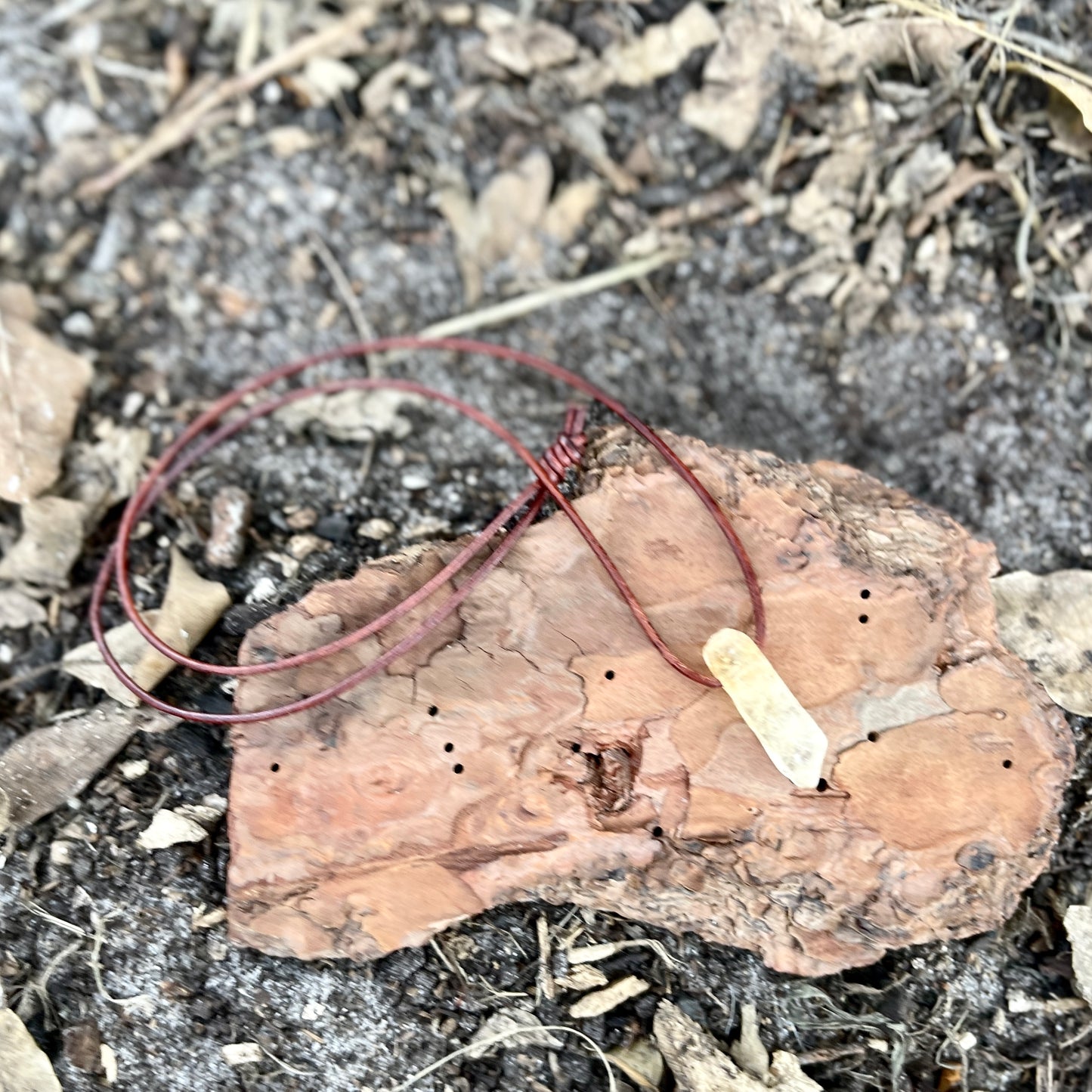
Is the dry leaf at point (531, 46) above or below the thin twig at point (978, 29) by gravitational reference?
below

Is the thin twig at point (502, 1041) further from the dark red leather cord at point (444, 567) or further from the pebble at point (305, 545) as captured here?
the pebble at point (305, 545)

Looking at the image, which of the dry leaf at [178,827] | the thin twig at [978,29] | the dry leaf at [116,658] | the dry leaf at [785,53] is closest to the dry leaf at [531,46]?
the dry leaf at [785,53]

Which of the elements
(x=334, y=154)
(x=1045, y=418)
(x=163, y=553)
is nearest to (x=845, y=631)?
(x=1045, y=418)

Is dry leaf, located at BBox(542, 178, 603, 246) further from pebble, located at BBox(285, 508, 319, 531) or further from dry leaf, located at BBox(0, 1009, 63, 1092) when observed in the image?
dry leaf, located at BBox(0, 1009, 63, 1092)

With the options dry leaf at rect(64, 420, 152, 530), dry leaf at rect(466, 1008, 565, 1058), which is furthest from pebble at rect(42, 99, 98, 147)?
dry leaf at rect(466, 1008, 565, 1058)

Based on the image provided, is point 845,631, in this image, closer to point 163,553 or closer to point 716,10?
point 163,553

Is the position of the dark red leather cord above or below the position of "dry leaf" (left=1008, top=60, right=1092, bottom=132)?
below
